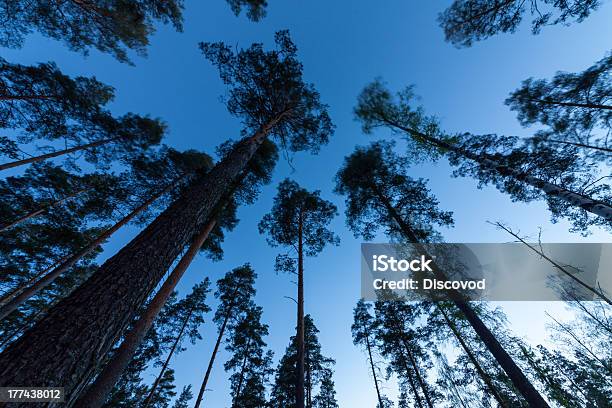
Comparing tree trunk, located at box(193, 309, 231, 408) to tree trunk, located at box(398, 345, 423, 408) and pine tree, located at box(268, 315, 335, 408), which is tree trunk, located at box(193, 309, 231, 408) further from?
tree trunk, located at box(398, 345, 423, 408)

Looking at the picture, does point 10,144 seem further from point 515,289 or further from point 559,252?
point 559,252

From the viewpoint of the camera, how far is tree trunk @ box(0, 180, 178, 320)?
854 centimetres

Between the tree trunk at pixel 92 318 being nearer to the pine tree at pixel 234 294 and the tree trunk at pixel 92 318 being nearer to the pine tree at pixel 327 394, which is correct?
the pine tree at pixel 234 294

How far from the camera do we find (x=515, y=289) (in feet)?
33.2

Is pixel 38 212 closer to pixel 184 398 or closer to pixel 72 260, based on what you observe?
pixel 72 260

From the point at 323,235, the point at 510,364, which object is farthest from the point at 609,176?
the point at 323,235

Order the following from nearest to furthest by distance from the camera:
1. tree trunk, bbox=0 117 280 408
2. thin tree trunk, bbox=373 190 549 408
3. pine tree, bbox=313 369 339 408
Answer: tree trunk, bbox=0 117 280 408 < thin tree trunk, bbox=373 190 549 408 < pine tree, bbox=313 369 339 408

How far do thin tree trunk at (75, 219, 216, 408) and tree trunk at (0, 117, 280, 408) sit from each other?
5701 mm

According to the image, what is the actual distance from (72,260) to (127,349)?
6182 mm

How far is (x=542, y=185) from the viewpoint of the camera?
20.0 feet

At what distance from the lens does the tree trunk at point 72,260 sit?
854 centimetres

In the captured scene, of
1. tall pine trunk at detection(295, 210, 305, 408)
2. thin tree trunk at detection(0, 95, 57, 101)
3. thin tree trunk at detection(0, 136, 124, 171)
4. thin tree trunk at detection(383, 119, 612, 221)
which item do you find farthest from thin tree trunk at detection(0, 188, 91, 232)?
thin tree trunk at detection(383, 119, 612, 221)

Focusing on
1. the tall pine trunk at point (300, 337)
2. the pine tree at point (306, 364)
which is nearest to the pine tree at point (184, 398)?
the pine tree at point (306, 364)

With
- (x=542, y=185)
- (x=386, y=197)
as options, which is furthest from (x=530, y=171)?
(x=386, y=197)
